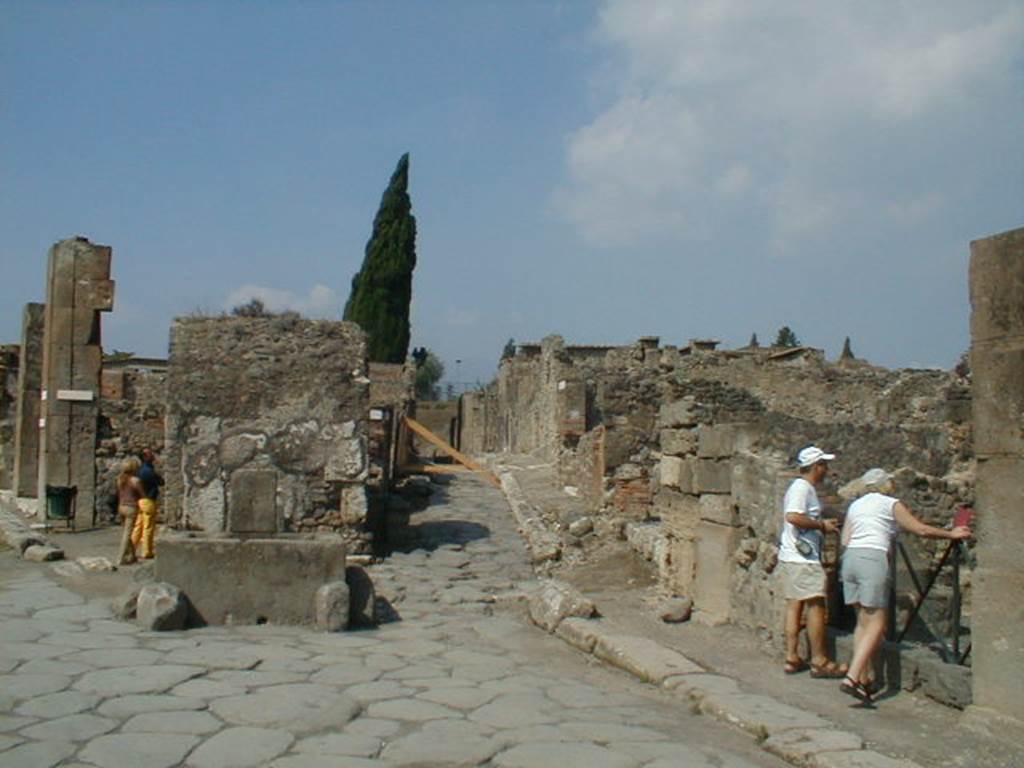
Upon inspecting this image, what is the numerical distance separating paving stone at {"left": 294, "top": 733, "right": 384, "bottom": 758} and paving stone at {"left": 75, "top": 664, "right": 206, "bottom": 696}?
1295mm

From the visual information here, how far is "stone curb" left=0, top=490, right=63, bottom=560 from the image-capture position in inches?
445

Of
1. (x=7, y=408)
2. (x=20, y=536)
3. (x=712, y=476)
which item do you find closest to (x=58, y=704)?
(x=712, y=476)

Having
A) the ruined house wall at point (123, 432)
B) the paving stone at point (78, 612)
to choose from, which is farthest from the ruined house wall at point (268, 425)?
the ruined house wall at point (123, 432)

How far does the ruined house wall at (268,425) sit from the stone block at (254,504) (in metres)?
2.79

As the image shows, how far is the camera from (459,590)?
994 centimetres

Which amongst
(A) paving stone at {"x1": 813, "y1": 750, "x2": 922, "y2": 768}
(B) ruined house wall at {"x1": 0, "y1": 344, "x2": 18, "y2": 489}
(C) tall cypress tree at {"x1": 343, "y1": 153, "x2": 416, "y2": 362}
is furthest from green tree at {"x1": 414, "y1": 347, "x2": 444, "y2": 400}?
(A) paving stone at {"x1": 813, "y1": 750, "x2": 922, "y2": 768}

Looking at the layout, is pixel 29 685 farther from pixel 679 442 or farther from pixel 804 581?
pixel 679 442

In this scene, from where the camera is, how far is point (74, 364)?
1459 centimetres

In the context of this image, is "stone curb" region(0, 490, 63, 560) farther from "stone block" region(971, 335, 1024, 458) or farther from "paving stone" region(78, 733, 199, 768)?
"stone block" region(971, 335, 1024, 458)

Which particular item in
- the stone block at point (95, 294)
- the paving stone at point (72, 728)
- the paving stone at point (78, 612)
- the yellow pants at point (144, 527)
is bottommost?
the paving stone at point (72, 728)

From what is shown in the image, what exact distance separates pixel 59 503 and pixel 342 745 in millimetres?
10490

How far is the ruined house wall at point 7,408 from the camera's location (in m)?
19.7

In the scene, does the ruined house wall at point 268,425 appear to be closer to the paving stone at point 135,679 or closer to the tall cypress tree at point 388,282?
the paving stone at point 135,679

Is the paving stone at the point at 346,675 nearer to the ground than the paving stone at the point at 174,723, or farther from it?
nearer to the ground
